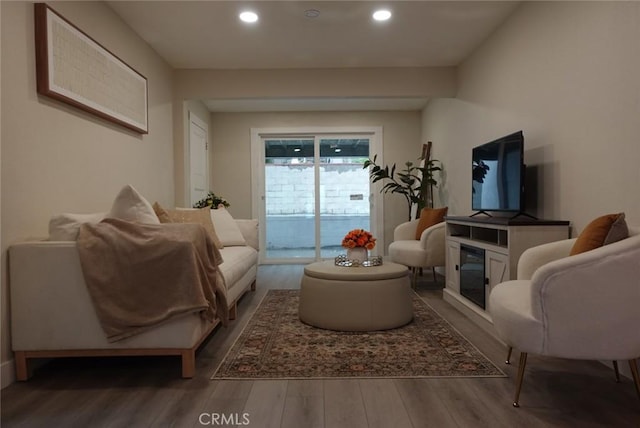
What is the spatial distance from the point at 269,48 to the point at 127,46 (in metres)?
1.21

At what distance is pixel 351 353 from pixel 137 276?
47.4 inches

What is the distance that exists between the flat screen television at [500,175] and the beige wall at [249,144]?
102 inches

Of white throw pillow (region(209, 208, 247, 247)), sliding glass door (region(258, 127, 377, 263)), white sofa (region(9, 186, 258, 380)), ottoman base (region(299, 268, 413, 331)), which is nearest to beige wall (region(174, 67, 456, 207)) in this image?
white throw pillow (region(209, 208, 247, 247))

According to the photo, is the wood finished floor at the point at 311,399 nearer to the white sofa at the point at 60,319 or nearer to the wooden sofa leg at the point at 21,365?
the wooden sofa leg at the point at 21,365

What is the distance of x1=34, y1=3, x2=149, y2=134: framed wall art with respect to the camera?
2197 mm

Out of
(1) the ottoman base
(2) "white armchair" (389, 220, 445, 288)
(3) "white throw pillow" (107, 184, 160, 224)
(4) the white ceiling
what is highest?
(4) the white ceiling

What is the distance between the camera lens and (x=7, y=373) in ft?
6.35

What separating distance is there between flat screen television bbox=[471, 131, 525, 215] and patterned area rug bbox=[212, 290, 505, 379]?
979 millimetres

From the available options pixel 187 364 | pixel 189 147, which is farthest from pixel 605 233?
pixel 189 147

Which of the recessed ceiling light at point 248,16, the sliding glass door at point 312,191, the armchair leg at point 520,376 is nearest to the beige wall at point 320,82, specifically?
the recessed ceiling light at point 248,16

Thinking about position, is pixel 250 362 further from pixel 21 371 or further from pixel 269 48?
pixel 269 48

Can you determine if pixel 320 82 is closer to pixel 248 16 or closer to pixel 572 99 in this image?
pixel 248 16

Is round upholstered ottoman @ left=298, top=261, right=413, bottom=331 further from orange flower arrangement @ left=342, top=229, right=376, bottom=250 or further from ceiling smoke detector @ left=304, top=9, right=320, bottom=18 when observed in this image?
ceiling smoke detector @ left=304, top=9, right=320, bottom=18

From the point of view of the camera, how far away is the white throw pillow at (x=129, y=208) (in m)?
2.19
